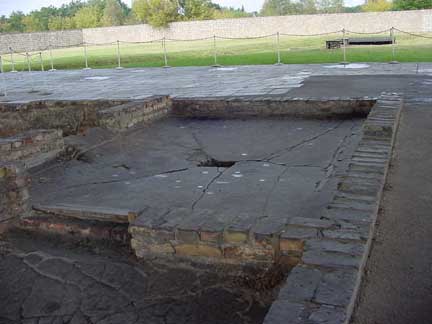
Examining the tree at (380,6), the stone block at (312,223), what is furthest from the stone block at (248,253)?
the tree at (380,6)

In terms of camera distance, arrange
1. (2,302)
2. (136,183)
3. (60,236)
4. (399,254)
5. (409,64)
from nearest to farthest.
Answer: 1. (399,254)
2. (2,302)
3. (60,236)
4. (136,183)
5. (409,64)

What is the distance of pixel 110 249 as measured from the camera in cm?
402

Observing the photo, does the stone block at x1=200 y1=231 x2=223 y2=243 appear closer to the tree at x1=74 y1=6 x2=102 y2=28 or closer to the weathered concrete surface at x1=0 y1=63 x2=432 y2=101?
the weathered concrete surface at x1=0 y1=63 x2=432 y2=101

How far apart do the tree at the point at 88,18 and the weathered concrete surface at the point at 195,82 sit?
184ft

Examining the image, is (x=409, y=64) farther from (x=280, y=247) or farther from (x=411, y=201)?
(x=280, y=247)

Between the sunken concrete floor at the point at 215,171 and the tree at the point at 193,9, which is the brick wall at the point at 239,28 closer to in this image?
the tree at the point at 193,9

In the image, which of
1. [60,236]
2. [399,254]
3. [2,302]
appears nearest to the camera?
[399,254]

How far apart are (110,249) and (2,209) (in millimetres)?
1123

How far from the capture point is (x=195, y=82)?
1357cm

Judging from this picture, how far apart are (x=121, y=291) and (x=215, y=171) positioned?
235 centimetres

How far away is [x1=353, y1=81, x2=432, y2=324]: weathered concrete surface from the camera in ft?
8.46

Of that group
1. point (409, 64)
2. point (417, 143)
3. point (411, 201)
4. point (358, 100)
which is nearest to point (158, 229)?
point (411, 201)

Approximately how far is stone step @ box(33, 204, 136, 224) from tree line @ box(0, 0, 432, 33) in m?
47.0

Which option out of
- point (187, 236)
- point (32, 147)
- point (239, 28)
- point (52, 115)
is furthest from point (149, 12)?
point (187, 236)
